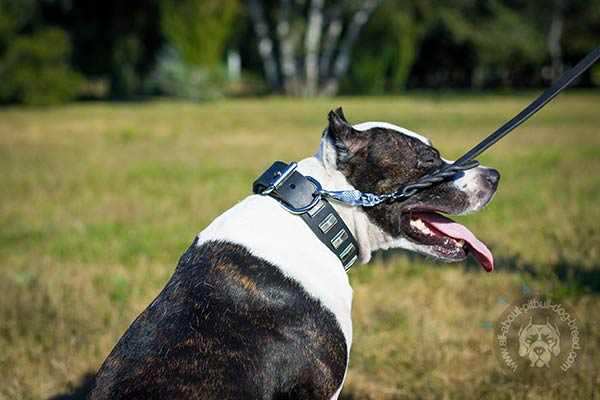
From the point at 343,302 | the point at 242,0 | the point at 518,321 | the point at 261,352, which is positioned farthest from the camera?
the point at 242,0

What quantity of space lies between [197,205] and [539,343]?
463 cm

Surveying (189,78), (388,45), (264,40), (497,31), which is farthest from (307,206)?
(497,31)

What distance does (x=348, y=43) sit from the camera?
32094mm

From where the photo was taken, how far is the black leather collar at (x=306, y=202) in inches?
89.0

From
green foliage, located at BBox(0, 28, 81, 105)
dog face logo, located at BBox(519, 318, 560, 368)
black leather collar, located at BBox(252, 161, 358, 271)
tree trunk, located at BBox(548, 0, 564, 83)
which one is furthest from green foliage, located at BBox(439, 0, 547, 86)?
black leather collar, located at BBox(252, 161, 358, 271)

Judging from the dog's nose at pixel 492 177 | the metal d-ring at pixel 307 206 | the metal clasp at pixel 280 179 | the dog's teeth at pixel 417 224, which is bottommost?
the dog's teeth at pixel 417 224

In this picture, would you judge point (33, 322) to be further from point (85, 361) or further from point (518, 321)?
point (518, 321)

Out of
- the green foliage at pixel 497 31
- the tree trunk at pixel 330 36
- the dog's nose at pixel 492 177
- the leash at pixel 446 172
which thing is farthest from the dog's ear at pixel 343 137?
the green foliage at pixel 497 31

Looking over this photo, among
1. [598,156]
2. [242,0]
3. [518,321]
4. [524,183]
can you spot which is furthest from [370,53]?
[518,321]

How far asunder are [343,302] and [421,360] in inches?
66.2

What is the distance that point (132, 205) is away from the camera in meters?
7.66

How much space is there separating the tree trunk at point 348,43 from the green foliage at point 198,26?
764 cm

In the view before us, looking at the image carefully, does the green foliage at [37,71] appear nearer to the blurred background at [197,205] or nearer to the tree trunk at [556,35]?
the blurred background at [197,205]

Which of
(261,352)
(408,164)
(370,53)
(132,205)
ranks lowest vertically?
(370,53)
